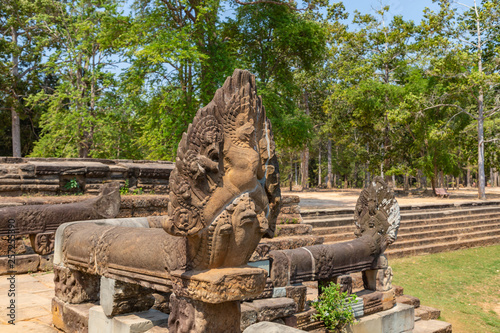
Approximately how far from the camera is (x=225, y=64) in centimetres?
1436

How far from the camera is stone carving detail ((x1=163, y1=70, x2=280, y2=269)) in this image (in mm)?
2057

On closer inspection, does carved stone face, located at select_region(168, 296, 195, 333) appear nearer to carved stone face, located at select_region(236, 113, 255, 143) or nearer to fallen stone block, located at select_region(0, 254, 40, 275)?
carved stone face, located at select_region(236, 113, 255, 143)

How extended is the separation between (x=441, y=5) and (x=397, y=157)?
9.31 metres

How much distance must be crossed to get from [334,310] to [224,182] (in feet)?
7.88

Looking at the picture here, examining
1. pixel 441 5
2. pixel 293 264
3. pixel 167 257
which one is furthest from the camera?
pixel 441 5

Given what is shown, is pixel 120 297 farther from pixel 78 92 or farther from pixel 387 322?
pixel 78 92

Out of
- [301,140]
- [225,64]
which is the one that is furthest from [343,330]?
[301,140]

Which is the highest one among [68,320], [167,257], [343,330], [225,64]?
[225,64]

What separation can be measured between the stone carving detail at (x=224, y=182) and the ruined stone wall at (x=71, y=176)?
5.52 meters

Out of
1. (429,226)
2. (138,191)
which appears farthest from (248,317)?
(429,226)

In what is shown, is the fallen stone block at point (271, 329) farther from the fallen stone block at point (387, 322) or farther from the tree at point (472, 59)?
the tree at point (472, 59)

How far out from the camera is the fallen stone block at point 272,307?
3.20 metres

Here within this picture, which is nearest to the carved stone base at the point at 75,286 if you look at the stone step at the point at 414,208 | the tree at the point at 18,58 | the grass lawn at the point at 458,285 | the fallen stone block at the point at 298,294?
the fallen stone block at the point at 298,294

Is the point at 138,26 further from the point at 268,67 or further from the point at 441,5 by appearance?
the point at 441,5
